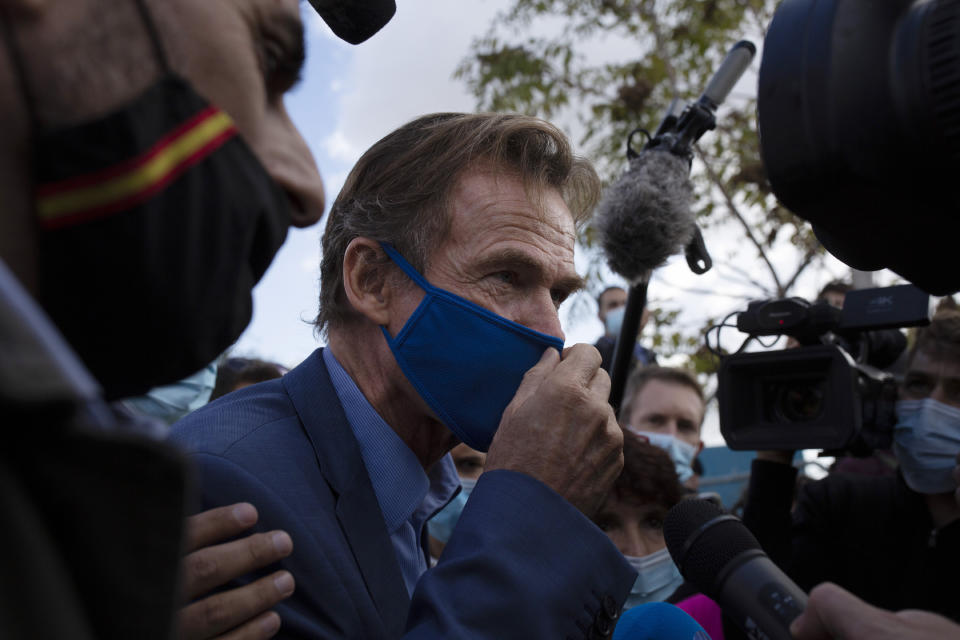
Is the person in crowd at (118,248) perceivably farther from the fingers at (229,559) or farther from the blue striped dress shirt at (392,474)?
the blue striped dress shirt at (392,474)

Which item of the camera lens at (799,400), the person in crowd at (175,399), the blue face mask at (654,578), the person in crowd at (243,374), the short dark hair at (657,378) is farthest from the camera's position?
the short dark hair at (657,378)

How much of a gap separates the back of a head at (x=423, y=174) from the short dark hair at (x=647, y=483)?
1334 millimetres

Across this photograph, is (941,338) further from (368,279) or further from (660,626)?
(368,279)

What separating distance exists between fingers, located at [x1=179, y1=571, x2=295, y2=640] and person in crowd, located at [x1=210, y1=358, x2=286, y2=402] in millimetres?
2909

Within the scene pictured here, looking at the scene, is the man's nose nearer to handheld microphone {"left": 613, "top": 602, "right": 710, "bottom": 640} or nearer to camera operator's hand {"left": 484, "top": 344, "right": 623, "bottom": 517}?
camera operator's hand {"left": 484, "top": 344, "right": 623, "bottom": 517}

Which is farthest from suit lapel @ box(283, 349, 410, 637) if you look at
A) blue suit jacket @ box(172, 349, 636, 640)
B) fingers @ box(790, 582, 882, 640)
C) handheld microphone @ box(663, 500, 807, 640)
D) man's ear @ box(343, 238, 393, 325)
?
fingers @ box(790, 582, 882, 640)

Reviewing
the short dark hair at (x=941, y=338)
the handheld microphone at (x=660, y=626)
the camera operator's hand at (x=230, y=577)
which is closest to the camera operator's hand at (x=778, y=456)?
the short dark hair at (x=941, y=338)

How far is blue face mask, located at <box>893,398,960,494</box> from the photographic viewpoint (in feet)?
12.0

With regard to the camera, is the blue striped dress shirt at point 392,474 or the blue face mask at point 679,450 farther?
the blue face mask at point 679,450

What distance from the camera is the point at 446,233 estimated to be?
2.28 meters

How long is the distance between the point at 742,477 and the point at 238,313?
22.0 ft

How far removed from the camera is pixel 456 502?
14.6ft

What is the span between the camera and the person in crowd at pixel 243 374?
14.9 ft

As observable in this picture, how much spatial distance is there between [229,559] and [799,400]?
8.09 ft
